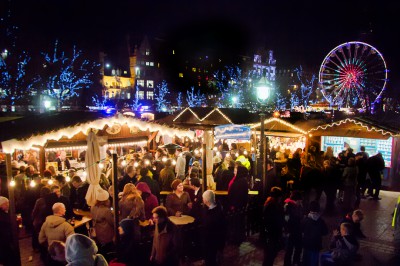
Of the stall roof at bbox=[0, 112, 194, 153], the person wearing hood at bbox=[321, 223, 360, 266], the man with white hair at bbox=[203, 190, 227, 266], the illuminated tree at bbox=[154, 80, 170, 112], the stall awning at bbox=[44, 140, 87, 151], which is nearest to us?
the person wearing hood at bbox=[321, 223, 360, 266]

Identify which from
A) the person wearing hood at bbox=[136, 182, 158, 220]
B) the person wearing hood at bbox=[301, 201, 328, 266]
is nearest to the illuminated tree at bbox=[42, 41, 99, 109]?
the person wearing hood at bbox=[136, 182, 158, 220]

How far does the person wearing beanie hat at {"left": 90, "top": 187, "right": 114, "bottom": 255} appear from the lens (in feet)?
22.1

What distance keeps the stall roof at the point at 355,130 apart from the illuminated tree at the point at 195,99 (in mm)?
47444

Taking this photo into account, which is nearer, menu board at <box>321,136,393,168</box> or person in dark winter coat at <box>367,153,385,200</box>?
person in dark winter coat at <box>367,153,385,200</box>

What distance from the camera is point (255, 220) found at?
8984 millimetres

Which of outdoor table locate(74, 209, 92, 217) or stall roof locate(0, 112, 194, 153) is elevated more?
stall roof locate(0, 112, 194, 153)

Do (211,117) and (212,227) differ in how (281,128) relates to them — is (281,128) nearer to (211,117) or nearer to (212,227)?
(211,117)

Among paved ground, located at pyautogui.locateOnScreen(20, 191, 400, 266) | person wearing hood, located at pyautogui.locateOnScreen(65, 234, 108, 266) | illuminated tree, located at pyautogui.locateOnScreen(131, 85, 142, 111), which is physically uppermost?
illuminated tree, located at pyautogui.locateOnScreen(131, 85, 142, 111)

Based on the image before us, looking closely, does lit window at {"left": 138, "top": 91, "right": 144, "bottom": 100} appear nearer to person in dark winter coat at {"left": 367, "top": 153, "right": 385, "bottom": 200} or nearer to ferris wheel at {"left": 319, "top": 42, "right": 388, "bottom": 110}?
ferris wheel at {"left": 319, "top": 42, "right": 388, "bottom": 110}

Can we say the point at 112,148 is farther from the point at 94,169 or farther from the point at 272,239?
the point at 272,239

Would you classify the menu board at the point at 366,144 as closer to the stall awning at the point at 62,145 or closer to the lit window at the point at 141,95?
the stall awning at the point at 62,145

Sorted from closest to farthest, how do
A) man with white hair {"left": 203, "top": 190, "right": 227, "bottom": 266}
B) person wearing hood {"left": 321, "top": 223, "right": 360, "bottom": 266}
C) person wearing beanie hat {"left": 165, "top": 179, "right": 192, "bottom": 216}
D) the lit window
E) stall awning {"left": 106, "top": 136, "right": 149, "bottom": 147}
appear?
person wearing hood {"left": 321, "top": 223, "right": 360, "bottom": 266}, man with white hair {"left": 203, "top": 190, "right": 227, "bottom": 266}, person wearing beanie hat {"left": 165, "top": 179, "right": 192, "bottom": 216}, stall awning {"left": 106, "top": 136, "right": 149, "bottom": 147}, the lit window

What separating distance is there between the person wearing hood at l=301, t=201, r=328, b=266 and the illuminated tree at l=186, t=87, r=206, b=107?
57.1 m

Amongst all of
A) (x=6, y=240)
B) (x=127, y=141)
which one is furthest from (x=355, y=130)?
(x=6, y=240)
